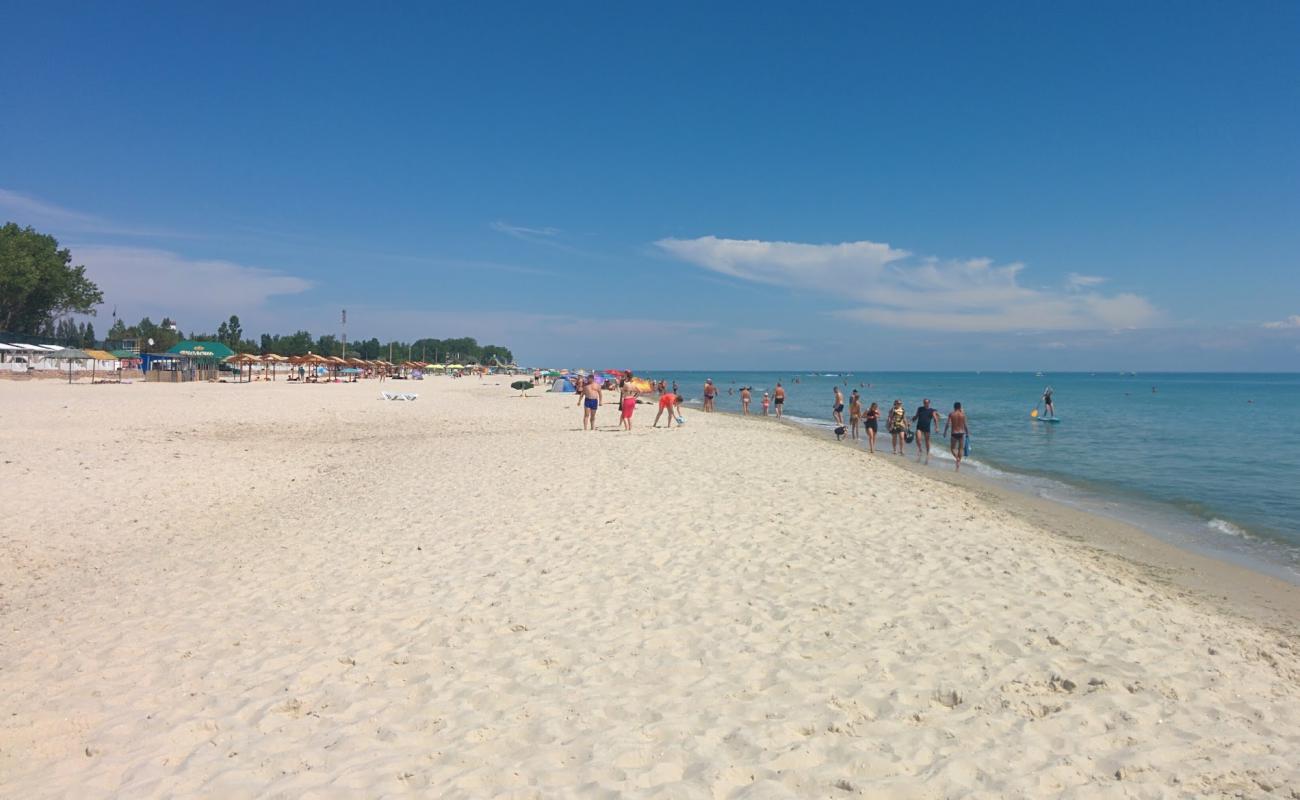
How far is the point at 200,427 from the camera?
19.9 m

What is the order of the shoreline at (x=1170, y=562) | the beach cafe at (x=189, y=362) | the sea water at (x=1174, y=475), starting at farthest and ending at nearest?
the beach cafe at (x=189, y=362)
the sea water at (x=1174, y=475)
the shoreline at (x=1170, y=562)

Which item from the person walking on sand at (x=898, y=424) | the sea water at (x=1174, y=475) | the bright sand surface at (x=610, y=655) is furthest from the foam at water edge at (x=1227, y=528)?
the person walking on sand at (x=898, y=424)

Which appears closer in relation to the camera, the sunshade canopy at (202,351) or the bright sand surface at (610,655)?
the bright sand surface at (610,655)

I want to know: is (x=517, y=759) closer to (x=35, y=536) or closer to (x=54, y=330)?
(x=35, y=536)

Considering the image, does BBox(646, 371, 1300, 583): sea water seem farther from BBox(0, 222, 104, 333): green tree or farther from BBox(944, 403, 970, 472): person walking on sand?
BBox(0, 222, 104, 333): green tree

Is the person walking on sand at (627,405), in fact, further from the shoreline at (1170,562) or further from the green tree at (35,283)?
the green tree at (35,283)

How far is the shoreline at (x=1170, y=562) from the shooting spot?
6.90 meters

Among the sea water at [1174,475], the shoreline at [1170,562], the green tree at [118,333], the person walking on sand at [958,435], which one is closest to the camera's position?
the shoreline at [1170,562]

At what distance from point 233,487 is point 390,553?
569cm

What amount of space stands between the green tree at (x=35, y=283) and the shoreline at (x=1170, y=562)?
8122 cm

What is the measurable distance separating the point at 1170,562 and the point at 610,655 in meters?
7.78

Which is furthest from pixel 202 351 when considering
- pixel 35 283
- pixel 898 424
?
pixel 898 424

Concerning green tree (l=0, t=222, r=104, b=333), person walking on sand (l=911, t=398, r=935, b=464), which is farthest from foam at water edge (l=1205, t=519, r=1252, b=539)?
green tree (l=0, t=222, r=104, b=333)

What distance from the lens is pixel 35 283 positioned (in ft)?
215
